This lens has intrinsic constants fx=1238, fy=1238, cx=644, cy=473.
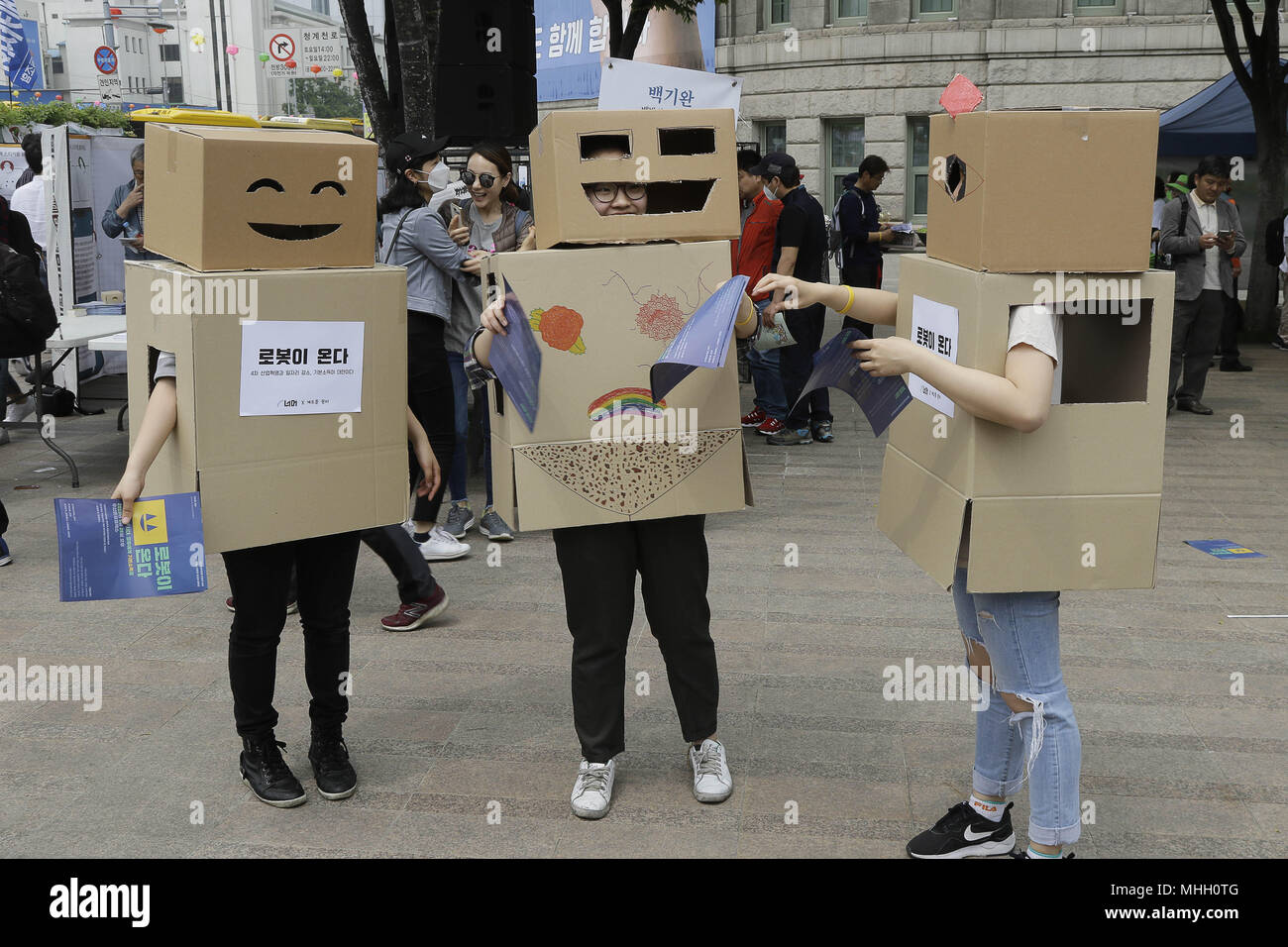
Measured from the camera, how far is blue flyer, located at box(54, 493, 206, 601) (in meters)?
3.06

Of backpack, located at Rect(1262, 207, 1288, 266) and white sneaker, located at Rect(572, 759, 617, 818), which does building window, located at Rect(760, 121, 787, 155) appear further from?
white sneaker, located at Rect(572, 759, 617, 818)

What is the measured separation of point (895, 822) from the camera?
344 cm

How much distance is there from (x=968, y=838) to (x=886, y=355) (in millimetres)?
1316

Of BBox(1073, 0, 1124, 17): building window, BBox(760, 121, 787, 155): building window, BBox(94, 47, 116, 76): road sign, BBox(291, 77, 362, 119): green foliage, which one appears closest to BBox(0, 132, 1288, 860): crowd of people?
BBox(1073, 0, 1124, 17): building window

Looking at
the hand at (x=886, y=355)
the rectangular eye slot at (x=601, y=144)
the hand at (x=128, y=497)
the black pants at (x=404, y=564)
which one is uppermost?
the rectangular eye slot at (x=601, y=144)

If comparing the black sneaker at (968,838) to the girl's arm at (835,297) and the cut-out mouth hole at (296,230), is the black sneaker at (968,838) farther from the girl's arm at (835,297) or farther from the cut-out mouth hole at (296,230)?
the cut-out mouth hole at (296,230)

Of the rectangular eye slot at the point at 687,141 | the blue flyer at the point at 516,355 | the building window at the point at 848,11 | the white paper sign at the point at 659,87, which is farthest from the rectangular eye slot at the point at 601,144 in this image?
the building window at the point at 848,11

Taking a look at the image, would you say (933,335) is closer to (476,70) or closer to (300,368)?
(300,368)

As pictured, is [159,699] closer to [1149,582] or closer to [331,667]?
[331,667]

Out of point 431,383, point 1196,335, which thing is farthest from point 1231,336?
point 431,383

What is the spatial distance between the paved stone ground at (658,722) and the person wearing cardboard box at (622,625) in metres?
0.13

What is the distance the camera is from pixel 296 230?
11.0 feet

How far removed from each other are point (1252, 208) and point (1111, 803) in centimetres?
1626

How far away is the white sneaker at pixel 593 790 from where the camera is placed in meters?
3.46
